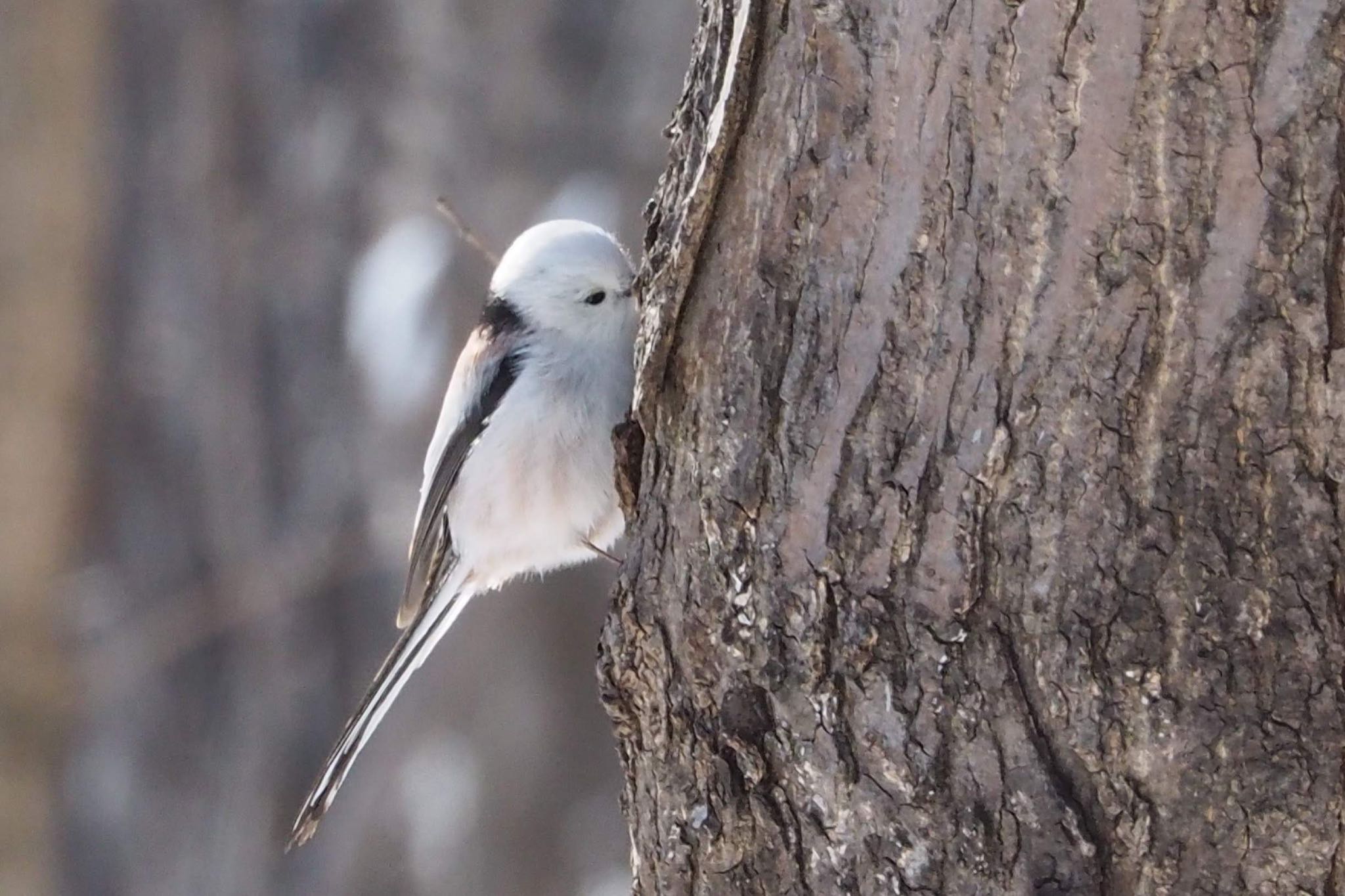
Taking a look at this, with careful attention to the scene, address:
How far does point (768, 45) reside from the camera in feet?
5.09

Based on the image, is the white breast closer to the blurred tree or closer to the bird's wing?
the bird's wing

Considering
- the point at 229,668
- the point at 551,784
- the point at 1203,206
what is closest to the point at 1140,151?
the point at 1203,206

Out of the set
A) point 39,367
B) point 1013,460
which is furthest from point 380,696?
point 39,367

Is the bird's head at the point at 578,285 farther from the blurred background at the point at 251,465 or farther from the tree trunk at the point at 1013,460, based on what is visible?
the blurred background at the point at 251,465

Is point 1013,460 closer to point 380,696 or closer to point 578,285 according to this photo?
point 578,285

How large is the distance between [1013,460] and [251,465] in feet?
12.6

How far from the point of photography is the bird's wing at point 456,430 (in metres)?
2.82

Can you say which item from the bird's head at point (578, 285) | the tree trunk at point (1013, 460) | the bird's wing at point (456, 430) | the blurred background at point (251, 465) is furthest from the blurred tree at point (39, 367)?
the tree trunk at point (1013, 460)

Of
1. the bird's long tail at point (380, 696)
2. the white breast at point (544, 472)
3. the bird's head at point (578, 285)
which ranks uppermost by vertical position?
the bird's head at point (578, 285)

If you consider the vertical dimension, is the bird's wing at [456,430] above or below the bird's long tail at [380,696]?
above

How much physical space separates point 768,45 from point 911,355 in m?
0.36

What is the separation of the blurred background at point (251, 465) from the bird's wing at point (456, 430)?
1.76 meters

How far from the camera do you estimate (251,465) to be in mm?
4855

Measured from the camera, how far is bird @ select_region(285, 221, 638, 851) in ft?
8.57
